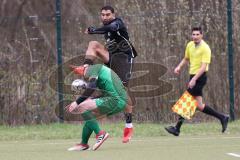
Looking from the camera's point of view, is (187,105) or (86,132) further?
(187,105)

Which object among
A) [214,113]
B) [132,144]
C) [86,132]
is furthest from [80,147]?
[214,113]

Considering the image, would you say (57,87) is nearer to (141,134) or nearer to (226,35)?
(141,134)

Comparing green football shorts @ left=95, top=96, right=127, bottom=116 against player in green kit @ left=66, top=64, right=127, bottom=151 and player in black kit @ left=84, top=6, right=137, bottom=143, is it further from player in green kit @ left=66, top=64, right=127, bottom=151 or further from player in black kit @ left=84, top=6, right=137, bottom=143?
player in black kit @ left=84, top=6, right=137, bottom=143

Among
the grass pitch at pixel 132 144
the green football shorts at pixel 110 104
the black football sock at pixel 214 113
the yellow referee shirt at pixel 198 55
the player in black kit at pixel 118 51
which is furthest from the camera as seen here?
the black football sock at pixel 214 113

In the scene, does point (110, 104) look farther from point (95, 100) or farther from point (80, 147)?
point (80, 147)

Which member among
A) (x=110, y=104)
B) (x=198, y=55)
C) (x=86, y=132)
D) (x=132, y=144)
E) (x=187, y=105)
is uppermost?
(x=198, y=55)

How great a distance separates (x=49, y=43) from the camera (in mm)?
14711

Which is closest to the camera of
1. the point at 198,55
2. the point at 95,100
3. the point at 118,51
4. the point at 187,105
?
the point at 95,100

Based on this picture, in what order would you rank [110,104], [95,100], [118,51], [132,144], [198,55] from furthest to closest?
[198,55]
[118,51]
[132,144]
[110,104]
[95,100]

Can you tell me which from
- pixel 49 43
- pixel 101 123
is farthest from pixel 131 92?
pixel 49 43

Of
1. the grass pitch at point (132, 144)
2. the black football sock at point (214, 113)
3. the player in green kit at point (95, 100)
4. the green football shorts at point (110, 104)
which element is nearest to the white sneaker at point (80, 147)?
the player in green kit at point (95, 100)

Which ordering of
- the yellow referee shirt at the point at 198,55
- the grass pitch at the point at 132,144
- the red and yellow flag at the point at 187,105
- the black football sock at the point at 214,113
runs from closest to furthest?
the grass pitch at the point at 132,144 → the yellow referee shirt at the point at 198,55 → the black football sock at the point at 214,113 → the red and yellow flag at the point at 187,105

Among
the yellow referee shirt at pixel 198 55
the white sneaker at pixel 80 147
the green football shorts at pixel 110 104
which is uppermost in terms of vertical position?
the yellow referee shirt at pixel 198 55

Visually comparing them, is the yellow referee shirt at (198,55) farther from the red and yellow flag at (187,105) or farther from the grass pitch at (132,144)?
the grass pitch at (132,144)
